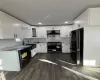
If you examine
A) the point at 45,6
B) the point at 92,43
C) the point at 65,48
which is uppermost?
the point at 45,6

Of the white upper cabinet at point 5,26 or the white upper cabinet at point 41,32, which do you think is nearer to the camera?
the white upper cabinet at point 5,26

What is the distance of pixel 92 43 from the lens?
343 cm

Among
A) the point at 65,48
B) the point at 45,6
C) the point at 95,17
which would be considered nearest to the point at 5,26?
the point at 45,6

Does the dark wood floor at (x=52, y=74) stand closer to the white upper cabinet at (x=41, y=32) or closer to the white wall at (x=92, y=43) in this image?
the white wall at (x=92, y=43)

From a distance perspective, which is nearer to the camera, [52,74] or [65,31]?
[52,74]

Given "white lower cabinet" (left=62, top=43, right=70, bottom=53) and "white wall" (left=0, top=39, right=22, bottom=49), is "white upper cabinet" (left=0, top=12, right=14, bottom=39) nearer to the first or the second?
"white wall" (left=0, top=39, right=22, bottom=49)

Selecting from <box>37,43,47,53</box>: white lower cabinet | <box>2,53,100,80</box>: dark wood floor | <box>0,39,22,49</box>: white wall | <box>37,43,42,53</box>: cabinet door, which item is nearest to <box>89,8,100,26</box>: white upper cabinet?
<box>2,53,100,80</box>: dark wood floor

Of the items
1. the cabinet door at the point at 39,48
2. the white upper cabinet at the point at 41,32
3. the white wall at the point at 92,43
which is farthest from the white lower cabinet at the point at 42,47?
the white wall at the point at 92,43

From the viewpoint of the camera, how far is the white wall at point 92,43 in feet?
11.1

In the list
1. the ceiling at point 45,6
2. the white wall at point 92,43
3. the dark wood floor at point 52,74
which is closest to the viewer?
the ceiling at point 45,6

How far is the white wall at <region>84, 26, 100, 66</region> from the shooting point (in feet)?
11.1

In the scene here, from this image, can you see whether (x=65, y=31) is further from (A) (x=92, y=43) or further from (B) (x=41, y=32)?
(A) (x=92, y=43)

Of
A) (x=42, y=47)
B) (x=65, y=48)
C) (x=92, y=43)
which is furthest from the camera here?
(x=42, y=47)

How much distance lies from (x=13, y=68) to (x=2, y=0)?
2563 millimetres
